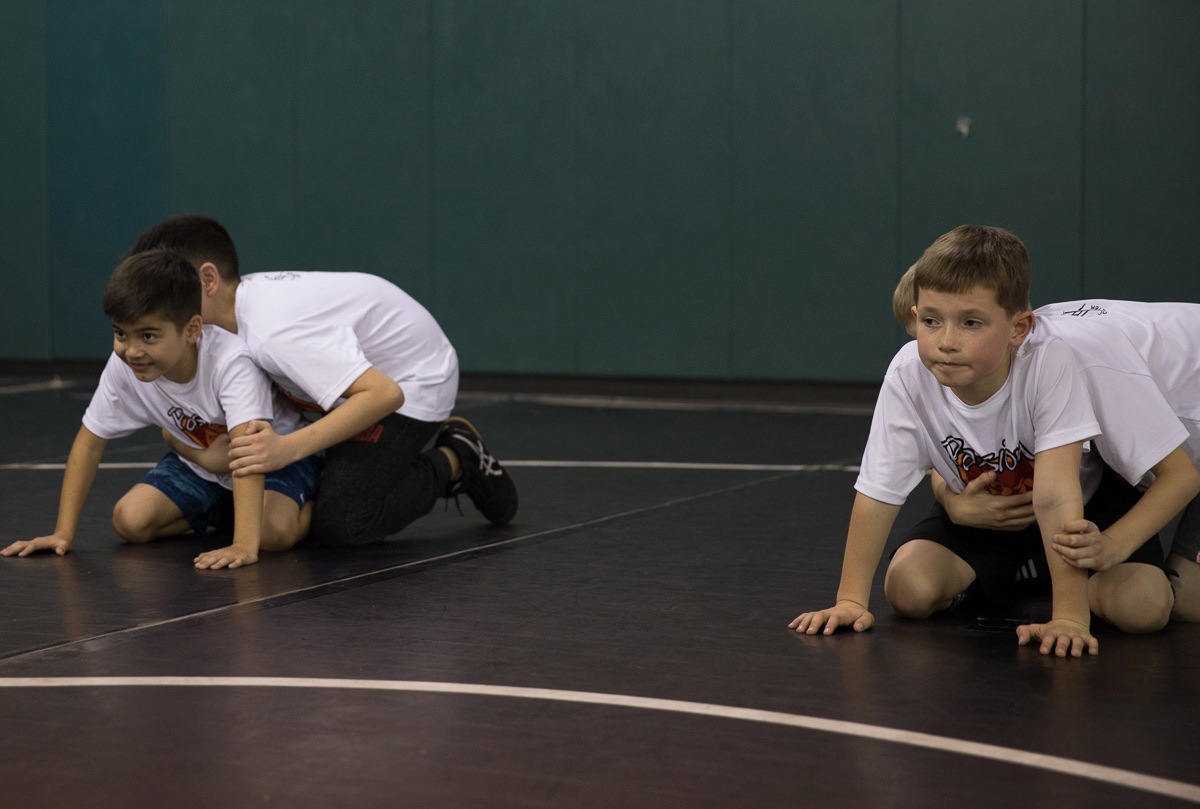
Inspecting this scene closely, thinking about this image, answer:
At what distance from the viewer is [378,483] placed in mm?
3311

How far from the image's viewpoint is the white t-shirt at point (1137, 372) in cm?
221

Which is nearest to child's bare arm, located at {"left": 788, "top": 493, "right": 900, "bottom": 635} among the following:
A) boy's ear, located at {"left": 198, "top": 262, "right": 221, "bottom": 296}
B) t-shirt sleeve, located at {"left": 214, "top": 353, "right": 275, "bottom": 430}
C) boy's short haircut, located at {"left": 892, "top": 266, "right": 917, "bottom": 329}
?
boy's short haircut, located at {"left": 892, "top": 266, "right": 917, "bottom": 329}

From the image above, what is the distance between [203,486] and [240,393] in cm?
43

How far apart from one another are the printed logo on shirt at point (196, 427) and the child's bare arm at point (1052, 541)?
6.07 feet

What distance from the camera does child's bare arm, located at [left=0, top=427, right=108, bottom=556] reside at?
3076 mm

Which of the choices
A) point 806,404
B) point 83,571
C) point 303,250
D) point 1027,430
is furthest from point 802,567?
point 303,250

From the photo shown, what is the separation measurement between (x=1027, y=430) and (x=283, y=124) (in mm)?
5966

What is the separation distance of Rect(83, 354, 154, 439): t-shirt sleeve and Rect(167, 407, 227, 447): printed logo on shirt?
0.07m

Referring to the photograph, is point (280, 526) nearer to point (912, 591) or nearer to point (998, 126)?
point (912, 591)

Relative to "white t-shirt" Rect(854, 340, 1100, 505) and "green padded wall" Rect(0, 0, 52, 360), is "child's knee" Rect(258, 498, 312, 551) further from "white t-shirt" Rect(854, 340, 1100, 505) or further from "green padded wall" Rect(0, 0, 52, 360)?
"green padded wall" Rect(0, 0, 52, 360)

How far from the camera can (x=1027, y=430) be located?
7.43 ft

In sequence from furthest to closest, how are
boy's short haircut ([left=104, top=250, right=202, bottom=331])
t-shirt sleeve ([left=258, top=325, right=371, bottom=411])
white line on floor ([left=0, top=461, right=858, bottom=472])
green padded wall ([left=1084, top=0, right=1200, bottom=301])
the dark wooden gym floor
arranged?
green padded wall ([left=1084, top=0, right=1200, bottom=301]) → white line on floor ([left=0, top=461, right=858, bottom=472]) → t-shirt sleeve ([left=258, top=325, right=371, bottom=411]) → boy's short haircut ([left=104, top=250, right=202, bottom=331]) → the dark wooden gym floor

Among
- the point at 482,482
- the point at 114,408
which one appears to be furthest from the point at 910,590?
the point at 114,408

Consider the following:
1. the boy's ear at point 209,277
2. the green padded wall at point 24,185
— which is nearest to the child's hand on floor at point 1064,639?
the boy's ear at point 209,277
